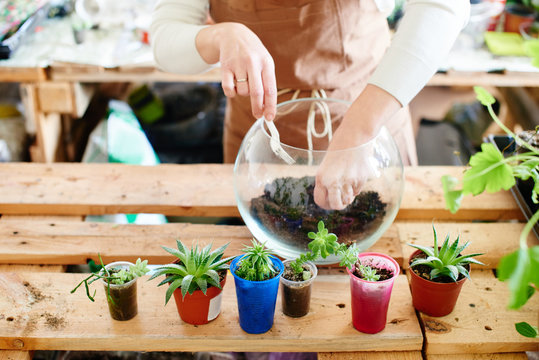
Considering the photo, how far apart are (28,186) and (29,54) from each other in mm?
1115

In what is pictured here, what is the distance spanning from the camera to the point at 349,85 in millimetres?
1430

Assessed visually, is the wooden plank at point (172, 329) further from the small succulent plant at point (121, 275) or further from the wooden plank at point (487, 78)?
the wooden plank at point (487, 78)

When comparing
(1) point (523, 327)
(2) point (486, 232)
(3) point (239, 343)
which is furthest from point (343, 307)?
(2) point (486, 232)

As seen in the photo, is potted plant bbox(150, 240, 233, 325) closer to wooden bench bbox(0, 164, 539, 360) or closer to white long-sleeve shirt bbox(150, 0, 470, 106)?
wooden bench bbox(0, 164, 539, 360)

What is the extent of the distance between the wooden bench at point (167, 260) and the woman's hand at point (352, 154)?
211 mm

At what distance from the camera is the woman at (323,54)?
105 cm

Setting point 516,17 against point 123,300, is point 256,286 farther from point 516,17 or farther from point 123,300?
point 516,17

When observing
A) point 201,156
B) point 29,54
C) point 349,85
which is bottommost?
point 201,156

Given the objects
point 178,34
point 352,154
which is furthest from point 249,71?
point 178,34

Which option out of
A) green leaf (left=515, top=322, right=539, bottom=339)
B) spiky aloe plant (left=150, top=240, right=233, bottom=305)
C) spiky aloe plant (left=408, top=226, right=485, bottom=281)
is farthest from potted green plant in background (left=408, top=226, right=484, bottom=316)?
spiky aloe plant (left=150, top=240, right=233, bottom=305)

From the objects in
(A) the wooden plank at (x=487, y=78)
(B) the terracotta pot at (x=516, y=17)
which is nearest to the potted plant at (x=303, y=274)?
(A) the wooden plank at (x=487, y=78)

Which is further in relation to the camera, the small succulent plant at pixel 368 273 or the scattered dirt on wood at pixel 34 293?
the scattered dirt on wood at pixel 34 293

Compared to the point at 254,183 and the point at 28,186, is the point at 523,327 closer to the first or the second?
the point at 254,183

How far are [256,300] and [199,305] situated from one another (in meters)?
0.11
